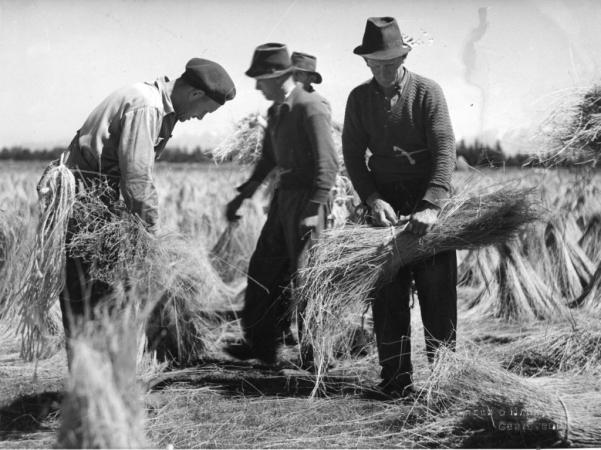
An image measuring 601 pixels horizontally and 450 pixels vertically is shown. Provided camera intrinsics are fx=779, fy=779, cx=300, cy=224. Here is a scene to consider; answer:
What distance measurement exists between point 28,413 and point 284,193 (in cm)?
202

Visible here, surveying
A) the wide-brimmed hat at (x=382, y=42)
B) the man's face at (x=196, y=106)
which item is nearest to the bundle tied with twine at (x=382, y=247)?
the wide-brimmed hat at (x=382, y=42)

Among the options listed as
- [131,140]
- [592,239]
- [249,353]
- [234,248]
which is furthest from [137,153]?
[234,248]

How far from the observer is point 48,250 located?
11.3ft

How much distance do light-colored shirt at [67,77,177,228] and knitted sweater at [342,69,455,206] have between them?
1.00 metres

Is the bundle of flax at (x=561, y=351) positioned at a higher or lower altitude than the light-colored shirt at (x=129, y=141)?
lower

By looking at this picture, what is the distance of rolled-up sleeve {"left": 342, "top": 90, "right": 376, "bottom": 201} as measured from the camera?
4000 mm

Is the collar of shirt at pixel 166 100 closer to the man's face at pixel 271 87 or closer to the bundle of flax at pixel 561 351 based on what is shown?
the man's face at pixel 271 87

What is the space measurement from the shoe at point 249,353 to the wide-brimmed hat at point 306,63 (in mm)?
1959

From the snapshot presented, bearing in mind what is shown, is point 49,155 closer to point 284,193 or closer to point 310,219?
point 284,193

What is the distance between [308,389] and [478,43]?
2513 millimetres

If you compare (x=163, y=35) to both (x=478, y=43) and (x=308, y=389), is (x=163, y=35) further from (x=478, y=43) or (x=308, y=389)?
(x=308, y=389)

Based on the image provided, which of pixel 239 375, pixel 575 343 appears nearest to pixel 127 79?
pixel 239 375

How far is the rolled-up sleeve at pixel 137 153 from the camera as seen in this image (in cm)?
334

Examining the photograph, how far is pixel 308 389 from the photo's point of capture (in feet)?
13.6
